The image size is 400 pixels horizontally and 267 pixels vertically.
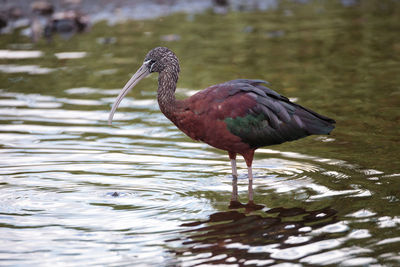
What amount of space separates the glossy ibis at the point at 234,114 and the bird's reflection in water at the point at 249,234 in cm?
59

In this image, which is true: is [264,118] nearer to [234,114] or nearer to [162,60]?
[234,114]

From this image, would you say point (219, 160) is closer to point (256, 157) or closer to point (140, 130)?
point (256, 157)

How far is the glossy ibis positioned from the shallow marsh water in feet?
1.71

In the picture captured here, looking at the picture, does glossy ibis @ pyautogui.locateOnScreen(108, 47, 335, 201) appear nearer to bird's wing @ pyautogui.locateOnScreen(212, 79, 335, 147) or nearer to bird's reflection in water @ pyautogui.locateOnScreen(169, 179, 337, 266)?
bird's wing @ pyautogui.locateOnScreen(212, 79, 335, 147)

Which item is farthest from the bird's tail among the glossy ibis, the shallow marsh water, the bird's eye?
the bird's eye

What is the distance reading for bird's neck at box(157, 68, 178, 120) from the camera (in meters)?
7.65

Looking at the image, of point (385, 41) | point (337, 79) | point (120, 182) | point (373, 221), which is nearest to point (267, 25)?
point (385, 41)

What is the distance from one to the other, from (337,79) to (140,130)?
3987 millimetres

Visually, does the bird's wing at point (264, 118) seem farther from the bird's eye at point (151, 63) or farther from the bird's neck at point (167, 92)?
the bird's eye at point (151, 63)

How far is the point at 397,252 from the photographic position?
18.8 feet

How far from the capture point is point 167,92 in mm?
7719

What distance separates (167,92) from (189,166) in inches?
45.6

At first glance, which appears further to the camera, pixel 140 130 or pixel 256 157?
pixel 140 130

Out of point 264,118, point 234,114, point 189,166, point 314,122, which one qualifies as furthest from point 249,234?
point 189,166
